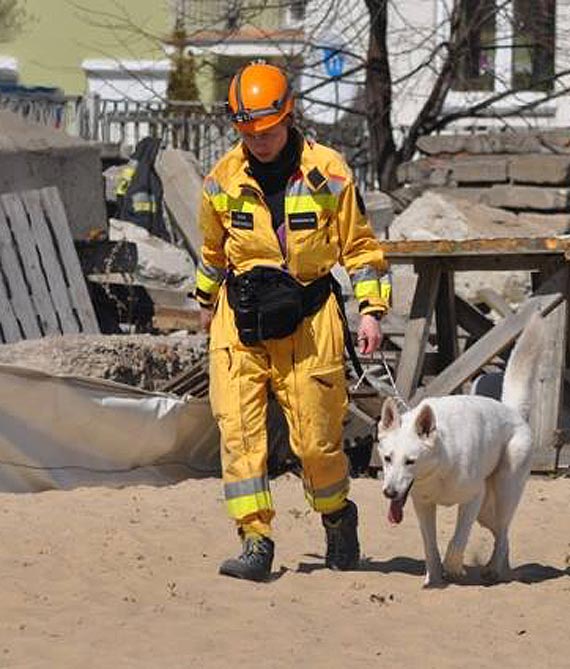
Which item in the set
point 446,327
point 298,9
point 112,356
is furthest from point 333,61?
point 112,356

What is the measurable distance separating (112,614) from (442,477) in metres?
1.30

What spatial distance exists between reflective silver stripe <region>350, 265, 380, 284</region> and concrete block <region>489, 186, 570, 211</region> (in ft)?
33.2

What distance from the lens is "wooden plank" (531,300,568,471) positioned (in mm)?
9773

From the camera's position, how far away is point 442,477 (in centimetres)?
670

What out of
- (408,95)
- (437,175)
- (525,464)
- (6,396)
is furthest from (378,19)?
(525,464)

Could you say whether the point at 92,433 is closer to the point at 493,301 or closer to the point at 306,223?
the point at 306,223

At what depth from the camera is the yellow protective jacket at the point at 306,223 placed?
6809mm

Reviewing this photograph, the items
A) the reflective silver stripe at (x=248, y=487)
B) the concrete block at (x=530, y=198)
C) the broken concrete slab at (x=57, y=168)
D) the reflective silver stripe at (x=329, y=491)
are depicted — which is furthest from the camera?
the concrete block at (x=530, y=198)

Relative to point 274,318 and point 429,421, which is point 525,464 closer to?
point 429,421

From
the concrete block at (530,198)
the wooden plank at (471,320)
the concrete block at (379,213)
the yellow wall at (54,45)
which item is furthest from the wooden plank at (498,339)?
the yellow wall at (54,45)

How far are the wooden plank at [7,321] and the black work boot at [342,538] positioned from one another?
15.0ft

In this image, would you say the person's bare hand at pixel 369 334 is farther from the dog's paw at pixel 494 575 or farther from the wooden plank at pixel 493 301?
the wooden plank at pixel 493 301

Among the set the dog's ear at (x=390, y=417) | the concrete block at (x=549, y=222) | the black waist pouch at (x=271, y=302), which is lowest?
the concrete block at (x=549, y=222)

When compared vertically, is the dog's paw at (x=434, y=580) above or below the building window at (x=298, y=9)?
below
